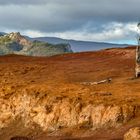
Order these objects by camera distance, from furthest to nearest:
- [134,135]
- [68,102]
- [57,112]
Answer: [57,112]
[68,102]
[134,135]

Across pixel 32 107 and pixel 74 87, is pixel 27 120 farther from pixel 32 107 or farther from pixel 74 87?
pixel 74 87

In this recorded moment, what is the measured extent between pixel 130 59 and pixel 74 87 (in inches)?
1150

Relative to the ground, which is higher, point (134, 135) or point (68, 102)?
point (68, 102)

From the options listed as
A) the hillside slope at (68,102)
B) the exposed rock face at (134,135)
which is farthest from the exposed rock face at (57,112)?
the exposed rock face at (134,135)

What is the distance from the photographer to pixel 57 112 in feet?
182

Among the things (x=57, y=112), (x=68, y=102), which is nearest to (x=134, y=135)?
(x=68, y=102)

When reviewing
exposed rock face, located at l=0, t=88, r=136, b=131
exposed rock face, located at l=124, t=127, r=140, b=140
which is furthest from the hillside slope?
exposed rock face, located at l=124, t=127, r=140, b=140

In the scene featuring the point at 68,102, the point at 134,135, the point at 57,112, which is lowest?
the point at 57,112

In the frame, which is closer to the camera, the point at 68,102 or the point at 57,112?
the point at 68,102

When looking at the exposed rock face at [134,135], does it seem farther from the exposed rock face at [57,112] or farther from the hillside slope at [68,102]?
the exposed rock face at [57,112]

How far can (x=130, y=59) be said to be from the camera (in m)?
87.2

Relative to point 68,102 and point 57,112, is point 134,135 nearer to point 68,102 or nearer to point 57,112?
point 68,102

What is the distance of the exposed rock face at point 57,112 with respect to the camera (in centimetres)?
5000

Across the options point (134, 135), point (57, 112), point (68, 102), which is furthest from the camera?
A: point (57, 112)
